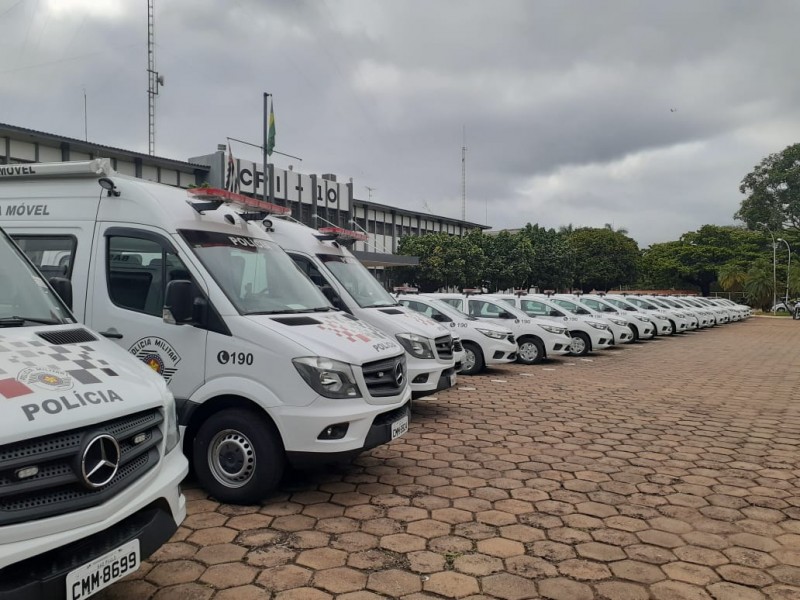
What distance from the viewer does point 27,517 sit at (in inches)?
89.4

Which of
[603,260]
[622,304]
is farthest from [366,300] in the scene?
[603,260]

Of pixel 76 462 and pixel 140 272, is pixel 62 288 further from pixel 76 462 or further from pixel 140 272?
pixel 76 462

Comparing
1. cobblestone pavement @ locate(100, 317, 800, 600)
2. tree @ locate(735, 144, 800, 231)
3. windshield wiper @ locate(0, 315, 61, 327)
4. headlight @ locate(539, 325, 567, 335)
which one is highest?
tree @ locate(735, 144, 800, 231)

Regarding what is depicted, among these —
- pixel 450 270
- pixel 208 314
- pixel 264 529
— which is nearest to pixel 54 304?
pixel 208 314

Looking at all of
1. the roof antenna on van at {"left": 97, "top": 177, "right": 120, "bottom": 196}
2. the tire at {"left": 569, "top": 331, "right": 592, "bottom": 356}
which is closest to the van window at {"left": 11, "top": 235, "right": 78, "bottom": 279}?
the roof antenna on van at {"left": 97, "top": 177, "right": 120, "bottom": 196}

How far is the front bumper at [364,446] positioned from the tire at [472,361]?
22.8ft

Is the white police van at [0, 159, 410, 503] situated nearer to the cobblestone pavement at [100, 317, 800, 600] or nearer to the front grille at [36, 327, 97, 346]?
the cobblestone pavement at [100, 317, 800, 600]

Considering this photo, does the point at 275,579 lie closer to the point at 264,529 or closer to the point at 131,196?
the point at 264,529

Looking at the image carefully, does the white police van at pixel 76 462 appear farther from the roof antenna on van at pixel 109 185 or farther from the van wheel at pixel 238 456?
the roof antenna on van at pixel 109 185

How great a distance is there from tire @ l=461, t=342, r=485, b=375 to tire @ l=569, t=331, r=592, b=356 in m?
4.78

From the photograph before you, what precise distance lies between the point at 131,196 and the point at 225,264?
95 centimetres

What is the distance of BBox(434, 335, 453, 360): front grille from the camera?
25.6ft

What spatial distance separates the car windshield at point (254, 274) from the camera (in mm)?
4793

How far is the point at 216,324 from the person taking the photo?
178 inches
